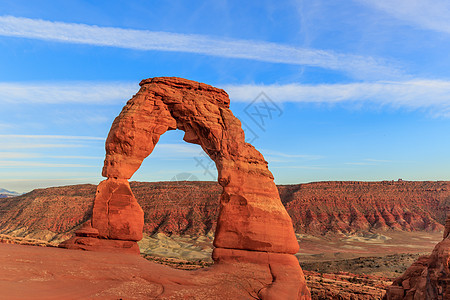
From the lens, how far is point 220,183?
53.0 ft

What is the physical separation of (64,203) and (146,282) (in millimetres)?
68103

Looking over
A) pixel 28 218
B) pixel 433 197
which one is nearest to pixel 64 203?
pixel 28 218

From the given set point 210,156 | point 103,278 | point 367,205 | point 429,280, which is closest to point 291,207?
point 367,205

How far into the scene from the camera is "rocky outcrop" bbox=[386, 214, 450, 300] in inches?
562

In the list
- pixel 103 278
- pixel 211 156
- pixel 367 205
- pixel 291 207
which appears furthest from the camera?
pixel 367 205

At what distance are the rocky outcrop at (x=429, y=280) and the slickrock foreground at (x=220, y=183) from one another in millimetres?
5014

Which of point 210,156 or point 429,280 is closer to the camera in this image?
point 429,280

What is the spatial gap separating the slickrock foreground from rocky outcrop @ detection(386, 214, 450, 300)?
16.4ft

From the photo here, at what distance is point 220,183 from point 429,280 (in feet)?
32.0

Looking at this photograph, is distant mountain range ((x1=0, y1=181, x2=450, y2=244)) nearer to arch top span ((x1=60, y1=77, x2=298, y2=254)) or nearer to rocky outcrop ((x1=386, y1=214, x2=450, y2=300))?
arch top span ((x1=60, y1=77, x2=298, y2=254))

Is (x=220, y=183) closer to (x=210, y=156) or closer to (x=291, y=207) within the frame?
(x=210, y=156)

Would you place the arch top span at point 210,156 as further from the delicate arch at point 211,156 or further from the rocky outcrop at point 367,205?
the rocky outcrop at point 367,205

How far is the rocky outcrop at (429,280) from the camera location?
1427cm

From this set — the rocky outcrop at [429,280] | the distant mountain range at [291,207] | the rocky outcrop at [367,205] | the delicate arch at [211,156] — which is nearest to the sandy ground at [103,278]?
the delicate arch at [211,156]
